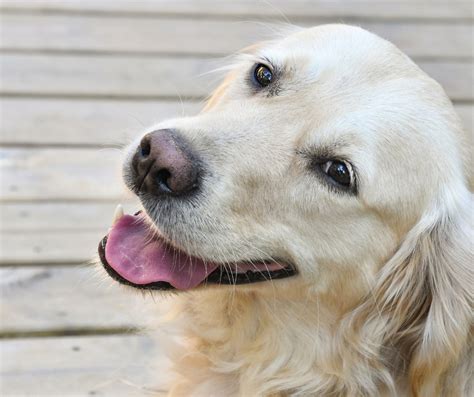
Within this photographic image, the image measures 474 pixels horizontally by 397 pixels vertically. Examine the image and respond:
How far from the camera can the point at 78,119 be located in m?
3.83

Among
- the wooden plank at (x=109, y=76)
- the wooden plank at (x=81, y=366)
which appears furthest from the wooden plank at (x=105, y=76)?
the wooden plank at (x=81, y=366)

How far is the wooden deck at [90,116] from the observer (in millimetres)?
2930

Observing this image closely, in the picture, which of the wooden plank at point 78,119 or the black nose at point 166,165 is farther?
the wooden plank at point 78,119

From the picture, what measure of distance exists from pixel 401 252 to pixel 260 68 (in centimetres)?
65

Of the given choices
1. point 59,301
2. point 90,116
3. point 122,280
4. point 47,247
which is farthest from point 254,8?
point 122,280

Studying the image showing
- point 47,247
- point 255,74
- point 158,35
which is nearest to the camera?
point 255,74

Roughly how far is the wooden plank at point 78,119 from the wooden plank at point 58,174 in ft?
0.25

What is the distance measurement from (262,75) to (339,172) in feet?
1.34

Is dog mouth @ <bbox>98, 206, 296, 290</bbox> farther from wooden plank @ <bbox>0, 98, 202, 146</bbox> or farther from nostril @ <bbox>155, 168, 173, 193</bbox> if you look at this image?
wooden plank @ <bbox>0, 98, 202, 146</bbox>

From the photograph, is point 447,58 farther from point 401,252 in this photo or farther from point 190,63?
point 401,252

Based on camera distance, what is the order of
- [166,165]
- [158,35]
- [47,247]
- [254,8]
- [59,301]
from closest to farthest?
[166,165]
[59,301]
[47,247]
[158,35]
[254,8]

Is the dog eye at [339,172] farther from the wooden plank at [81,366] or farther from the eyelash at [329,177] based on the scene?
the wooden plank at [81,366]

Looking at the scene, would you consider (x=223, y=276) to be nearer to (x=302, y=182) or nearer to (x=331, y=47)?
(x=302, y=182)

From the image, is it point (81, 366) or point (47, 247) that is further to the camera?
point (47, 247)
